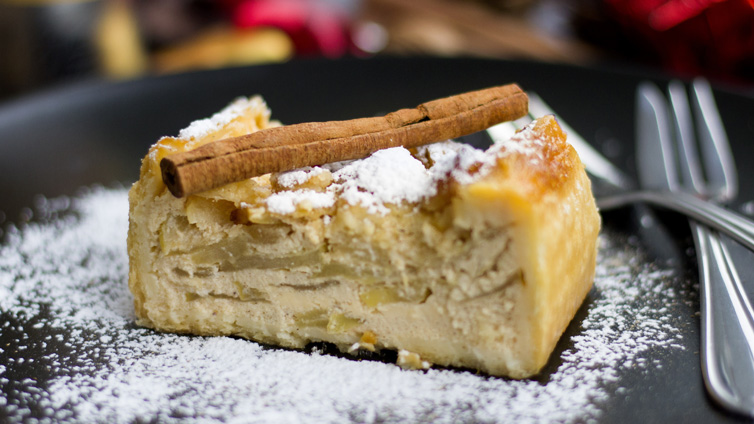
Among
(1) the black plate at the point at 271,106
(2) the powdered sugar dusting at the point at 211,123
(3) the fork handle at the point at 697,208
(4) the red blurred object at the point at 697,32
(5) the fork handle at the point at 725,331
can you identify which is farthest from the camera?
(4) the red blurred object at the point at 697,32

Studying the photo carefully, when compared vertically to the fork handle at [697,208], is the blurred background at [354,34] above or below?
above

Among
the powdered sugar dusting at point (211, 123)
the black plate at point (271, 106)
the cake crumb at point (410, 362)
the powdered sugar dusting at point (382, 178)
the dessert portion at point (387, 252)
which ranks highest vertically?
the black plate at point (271, 106)

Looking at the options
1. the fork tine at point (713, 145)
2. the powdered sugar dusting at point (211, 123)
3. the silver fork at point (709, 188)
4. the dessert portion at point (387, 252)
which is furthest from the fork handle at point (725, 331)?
the powdered sugar dusting at point (211, 123)

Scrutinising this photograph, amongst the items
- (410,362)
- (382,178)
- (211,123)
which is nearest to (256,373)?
(410,362)

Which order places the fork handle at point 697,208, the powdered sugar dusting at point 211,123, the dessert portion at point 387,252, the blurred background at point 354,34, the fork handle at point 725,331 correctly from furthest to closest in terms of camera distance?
the blurred background at point 354,34 → the fork handle at point 697,208 → the powdered sugar dusting at point 211,123 → the dessert portion at point 387,252 → the fork handle at point 725,331

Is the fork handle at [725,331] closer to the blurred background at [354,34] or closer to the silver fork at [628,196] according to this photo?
the silver fork at [628,196]

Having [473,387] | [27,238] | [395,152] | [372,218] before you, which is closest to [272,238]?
[372,218]
